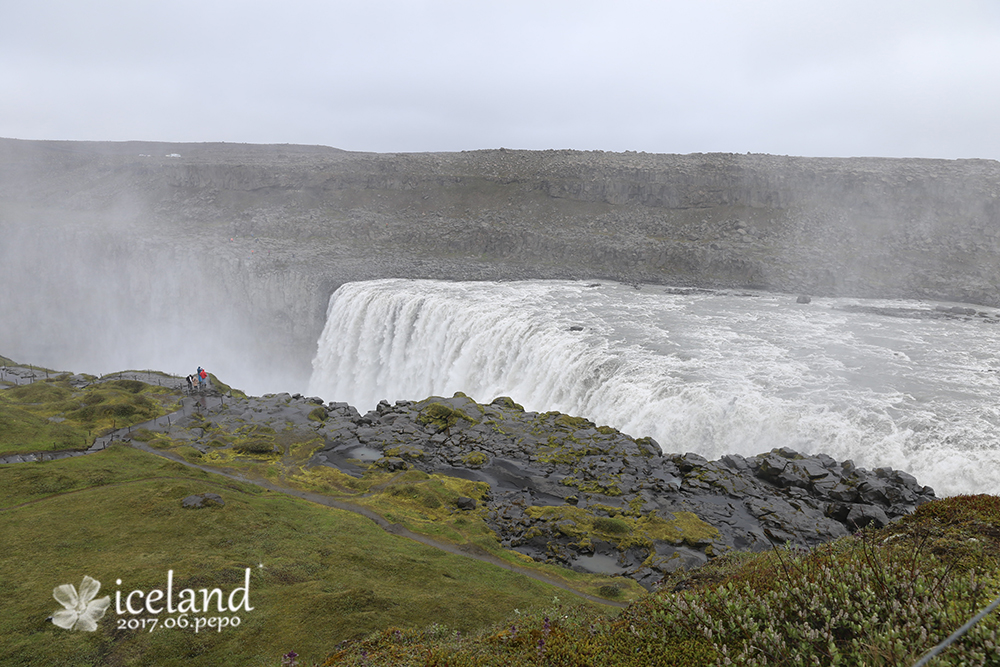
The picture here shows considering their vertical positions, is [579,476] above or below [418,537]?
above

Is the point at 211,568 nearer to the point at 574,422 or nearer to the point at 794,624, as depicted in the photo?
the point at 794,624

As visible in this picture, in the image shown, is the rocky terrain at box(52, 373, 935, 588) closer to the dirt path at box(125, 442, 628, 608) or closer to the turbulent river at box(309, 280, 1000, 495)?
the dirt path at box(125, 442, 628, 608)

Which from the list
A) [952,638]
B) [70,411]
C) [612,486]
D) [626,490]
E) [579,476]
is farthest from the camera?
[70,411]

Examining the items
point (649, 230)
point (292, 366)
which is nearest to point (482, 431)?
point (292, 366)

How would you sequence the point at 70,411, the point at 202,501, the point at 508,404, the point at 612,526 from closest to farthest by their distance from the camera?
the point at 202,501 < the point at 612,526 < the point at 70,411 < the point at 508,404

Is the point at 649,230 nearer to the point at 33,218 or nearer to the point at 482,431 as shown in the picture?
the point at 482,431

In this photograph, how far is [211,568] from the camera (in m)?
9.98

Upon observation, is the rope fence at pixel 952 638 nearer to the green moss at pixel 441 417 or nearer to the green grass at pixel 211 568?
the green grass at pixel 211 568

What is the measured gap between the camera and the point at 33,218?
228 ft

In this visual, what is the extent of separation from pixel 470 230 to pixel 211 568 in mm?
59466

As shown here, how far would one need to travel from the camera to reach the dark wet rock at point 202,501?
42.5ft

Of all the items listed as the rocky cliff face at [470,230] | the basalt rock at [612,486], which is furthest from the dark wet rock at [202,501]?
the rocky cliff face at [470,230]

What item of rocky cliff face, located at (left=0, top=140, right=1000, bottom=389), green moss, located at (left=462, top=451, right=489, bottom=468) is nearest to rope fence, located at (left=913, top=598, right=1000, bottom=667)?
green moss, located at (left=462, top=451, right=489, bottom=468)

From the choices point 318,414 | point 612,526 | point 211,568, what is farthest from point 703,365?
point 211,568
